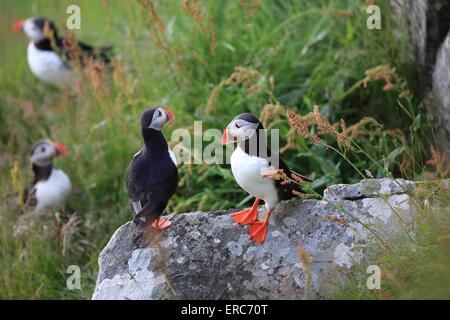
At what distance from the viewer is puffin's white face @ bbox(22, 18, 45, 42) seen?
22.8 feet

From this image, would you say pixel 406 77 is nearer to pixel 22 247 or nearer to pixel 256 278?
pixel 256 278

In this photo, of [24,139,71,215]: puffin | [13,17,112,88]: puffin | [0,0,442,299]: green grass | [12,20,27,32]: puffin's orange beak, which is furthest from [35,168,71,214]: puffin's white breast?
[12,20,27,32]: puffin's orange beak

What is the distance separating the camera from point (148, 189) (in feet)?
11.4

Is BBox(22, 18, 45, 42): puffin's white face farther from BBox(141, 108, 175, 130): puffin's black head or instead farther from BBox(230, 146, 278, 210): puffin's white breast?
BBox(230, 146, 278, 210): puffin's white breast

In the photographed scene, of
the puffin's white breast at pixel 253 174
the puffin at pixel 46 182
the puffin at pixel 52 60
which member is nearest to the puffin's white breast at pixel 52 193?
the puffin at pixel 46 182

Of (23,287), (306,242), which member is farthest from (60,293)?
(306,242)

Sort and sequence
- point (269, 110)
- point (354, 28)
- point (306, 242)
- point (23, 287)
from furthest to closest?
point (354, 28), point (23, 287), point (269, 110), point (306, 242)

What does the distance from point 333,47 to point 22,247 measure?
2.49 metres

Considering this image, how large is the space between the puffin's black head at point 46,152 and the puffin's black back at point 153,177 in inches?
77.2

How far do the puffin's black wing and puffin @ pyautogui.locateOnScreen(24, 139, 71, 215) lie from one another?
182 centimetres

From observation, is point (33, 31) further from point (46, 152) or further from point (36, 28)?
point (46, 152)

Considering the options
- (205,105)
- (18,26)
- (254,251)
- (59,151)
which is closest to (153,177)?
(254,251)

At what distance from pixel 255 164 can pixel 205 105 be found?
1659mm
